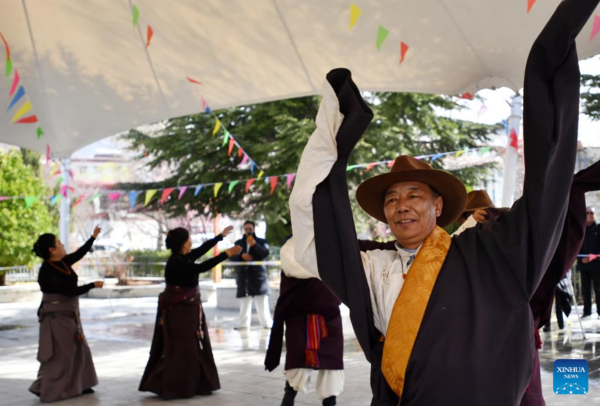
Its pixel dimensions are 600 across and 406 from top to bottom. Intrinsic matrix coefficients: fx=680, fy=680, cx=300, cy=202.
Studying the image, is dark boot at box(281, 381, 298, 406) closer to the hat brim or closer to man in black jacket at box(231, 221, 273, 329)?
the hat brim

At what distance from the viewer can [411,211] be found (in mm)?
2607

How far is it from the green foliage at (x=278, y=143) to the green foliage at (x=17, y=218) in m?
3.51

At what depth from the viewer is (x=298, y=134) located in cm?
1341

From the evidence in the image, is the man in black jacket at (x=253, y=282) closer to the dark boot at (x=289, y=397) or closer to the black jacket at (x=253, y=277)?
the black jacket at (x=253, y=277)

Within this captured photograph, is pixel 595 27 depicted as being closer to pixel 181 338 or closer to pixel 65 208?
pixel 181 338

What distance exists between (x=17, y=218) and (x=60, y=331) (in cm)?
1157

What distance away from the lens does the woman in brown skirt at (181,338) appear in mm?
6500

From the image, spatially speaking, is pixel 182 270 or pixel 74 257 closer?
pixel 182 270

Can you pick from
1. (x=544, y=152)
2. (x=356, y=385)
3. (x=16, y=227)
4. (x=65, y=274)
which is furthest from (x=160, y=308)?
(x=16, y=227)

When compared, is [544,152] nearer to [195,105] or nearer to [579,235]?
[579,235]

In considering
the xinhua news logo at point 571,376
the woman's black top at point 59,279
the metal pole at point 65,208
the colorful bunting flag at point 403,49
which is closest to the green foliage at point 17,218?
the metal pole at point 65,208

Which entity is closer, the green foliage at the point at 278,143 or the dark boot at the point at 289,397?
the dark boot at the point at 289,397

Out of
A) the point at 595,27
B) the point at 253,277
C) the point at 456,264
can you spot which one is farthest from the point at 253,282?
the point at 456,264

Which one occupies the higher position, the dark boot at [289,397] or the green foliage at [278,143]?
the green foliage at [278,143]
